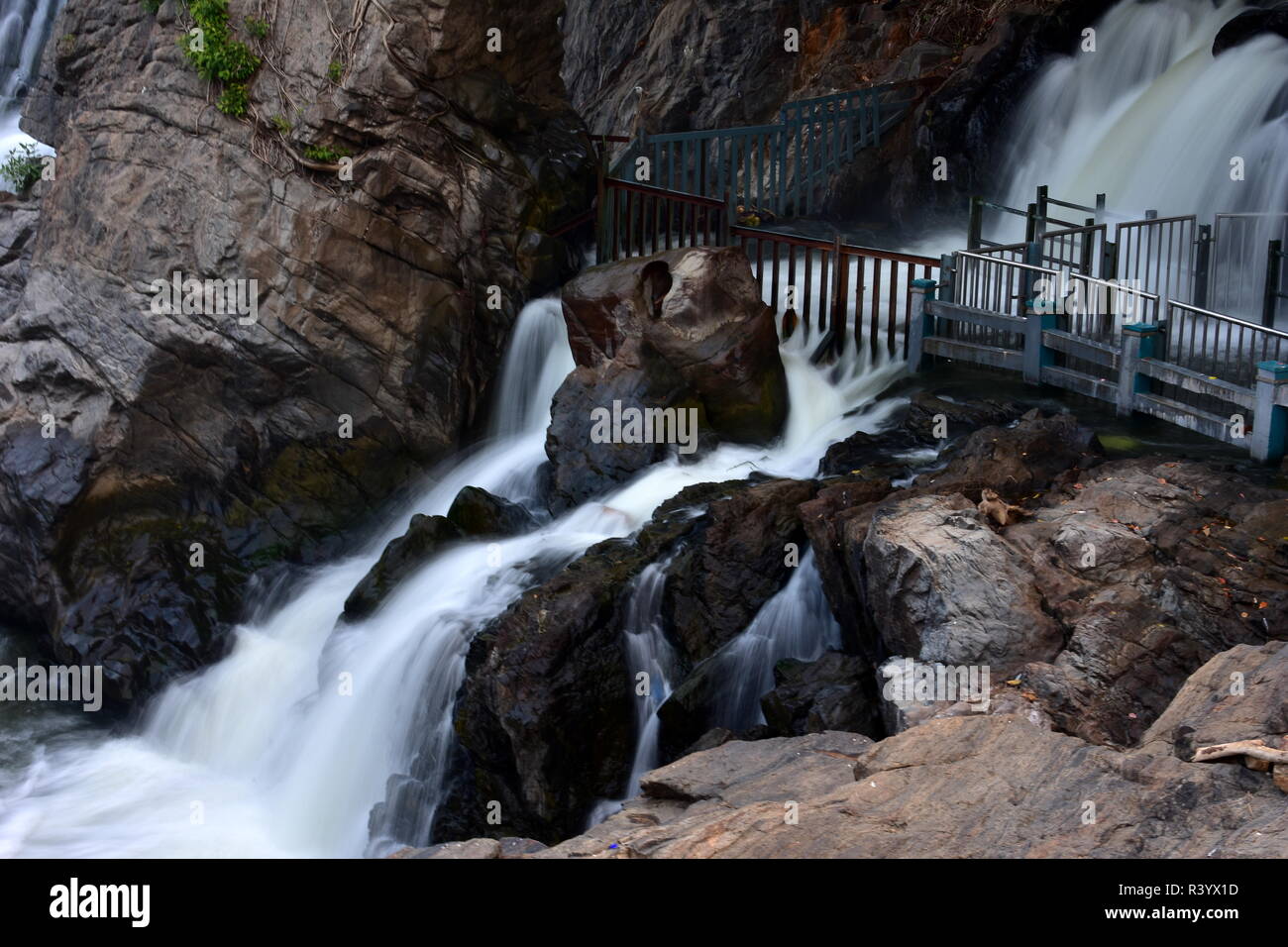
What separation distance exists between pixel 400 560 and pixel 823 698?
190 inches

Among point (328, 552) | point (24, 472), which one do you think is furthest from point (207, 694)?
point (24, 472)

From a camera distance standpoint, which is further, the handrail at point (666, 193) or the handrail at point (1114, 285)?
the handrail at point (666, 193)

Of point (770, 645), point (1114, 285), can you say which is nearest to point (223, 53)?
point (770, 645)

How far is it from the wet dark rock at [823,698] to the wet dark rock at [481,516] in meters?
3.97

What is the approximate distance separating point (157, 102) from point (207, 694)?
6923 mm

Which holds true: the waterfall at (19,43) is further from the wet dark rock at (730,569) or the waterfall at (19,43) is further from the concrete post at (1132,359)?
the concrete post at (1132,359)

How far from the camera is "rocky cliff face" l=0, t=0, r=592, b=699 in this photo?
1441 centimetres

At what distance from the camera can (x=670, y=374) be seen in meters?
13.3

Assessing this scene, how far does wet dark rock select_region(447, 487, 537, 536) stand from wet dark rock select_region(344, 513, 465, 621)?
0.45ft

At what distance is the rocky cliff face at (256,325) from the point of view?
1441cm

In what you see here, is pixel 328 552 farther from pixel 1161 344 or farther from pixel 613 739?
pixel 1161 344

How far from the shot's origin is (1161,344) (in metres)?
11.4

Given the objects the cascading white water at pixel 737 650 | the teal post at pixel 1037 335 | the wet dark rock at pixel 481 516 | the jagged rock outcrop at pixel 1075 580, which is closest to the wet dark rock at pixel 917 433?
the teal post at pixel 1037 335

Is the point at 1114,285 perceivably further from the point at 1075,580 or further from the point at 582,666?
the point at 582,666
